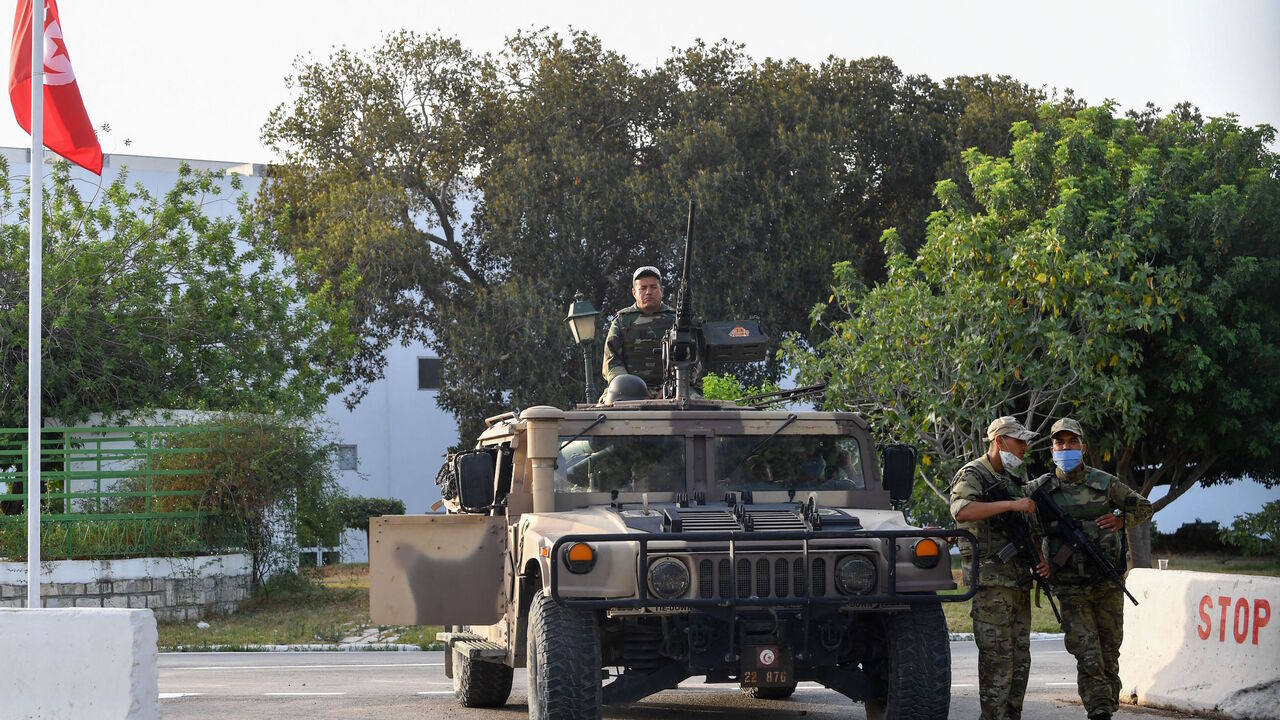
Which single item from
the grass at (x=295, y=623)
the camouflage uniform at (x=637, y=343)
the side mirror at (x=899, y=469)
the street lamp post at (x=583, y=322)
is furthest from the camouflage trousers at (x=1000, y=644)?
the grass at (x=295, y=623)

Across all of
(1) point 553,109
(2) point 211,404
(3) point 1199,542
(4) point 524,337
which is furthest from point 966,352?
(3) point 1199,542

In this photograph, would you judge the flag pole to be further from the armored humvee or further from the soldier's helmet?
the soldier's helmet

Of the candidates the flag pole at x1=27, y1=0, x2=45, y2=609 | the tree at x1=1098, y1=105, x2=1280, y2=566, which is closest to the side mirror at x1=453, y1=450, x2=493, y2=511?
the flag pole at x1=27, y1=0, x2=45, y2=609

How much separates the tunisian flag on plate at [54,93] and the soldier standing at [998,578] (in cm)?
1097

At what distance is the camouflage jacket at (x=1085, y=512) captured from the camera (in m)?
8.44

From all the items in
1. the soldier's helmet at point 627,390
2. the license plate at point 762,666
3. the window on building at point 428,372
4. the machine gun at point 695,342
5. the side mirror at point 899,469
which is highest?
the window on building at point 428,372

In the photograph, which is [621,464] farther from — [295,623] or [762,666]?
[295,623]

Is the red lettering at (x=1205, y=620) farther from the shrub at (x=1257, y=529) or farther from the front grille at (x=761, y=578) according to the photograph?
the shrub at (x=1257, y=529)

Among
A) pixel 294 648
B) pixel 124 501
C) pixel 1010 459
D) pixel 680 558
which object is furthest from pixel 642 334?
pixel 124 501

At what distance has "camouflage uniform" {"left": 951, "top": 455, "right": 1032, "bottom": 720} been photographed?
326 inches

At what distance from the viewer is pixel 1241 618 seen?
9.10 m

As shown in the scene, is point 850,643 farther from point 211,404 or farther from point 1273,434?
point 1273,434

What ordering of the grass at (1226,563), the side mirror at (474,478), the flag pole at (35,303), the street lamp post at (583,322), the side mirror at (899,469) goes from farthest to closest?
the grass at (1226,563) → the flag pole at (35,303) → the street lamp post at (583,322) → the side mirror at (899,469) → the side mirror at (474,478)

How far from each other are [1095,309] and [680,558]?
1494 centimetres
